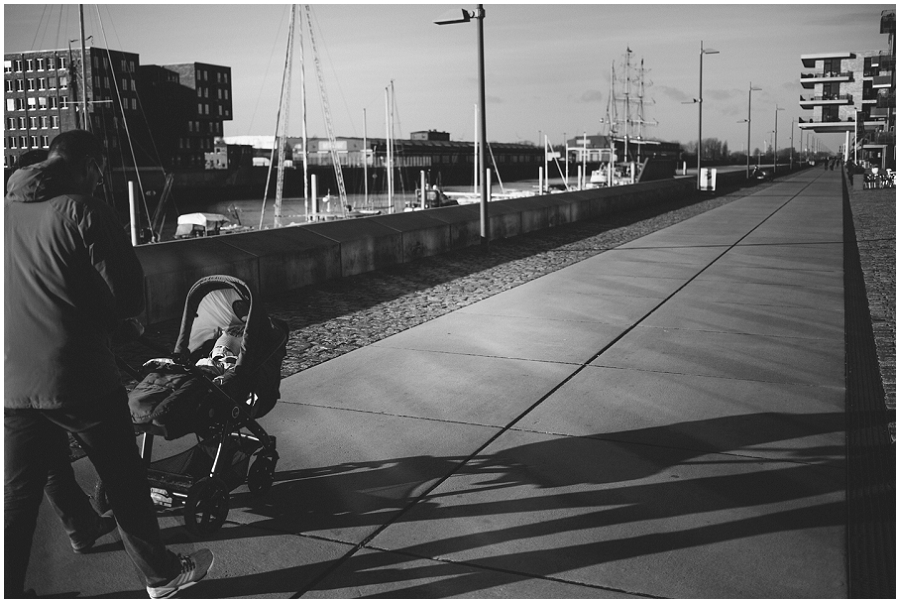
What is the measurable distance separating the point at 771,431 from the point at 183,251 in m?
7.07

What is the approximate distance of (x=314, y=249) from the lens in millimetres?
12156

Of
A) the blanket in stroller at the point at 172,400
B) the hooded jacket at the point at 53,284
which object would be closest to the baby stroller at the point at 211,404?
the blanket in stroller at the point at 172,400

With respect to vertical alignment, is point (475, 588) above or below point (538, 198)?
below

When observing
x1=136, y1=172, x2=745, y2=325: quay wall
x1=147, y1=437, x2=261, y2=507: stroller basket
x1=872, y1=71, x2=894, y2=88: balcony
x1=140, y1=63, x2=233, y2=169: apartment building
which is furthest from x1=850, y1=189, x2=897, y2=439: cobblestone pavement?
x1=140, y1=63, x2=233, y2=169: apartment building

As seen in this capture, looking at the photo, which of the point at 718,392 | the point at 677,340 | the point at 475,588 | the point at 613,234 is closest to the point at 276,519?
the point at 475,588

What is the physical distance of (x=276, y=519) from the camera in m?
4.36

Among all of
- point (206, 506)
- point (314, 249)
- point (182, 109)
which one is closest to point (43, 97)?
point (314, 249)

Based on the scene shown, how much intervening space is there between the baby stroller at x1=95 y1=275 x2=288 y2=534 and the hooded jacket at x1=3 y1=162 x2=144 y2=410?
69 centimetres

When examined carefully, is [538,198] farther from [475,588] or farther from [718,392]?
[475,588]

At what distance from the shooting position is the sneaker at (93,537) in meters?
3.94

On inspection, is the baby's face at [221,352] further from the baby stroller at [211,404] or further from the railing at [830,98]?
the railing at [830,98]

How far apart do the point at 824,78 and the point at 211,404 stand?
18086 centimetres

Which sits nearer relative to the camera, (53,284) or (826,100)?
(53,284)

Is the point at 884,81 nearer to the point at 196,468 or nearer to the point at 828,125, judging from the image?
the point at 196,468
